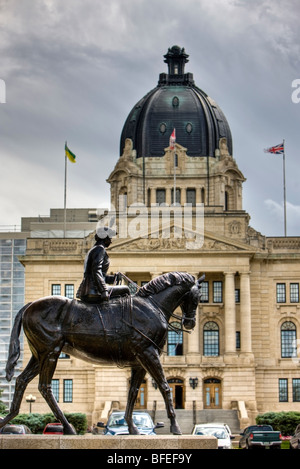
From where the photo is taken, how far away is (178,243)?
84.2 m

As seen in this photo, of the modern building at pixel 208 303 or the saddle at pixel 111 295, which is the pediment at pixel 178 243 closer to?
the modern building at pixel 208 303

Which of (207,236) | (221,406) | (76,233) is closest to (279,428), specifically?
(221,406)

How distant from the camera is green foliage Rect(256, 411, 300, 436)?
245 ft

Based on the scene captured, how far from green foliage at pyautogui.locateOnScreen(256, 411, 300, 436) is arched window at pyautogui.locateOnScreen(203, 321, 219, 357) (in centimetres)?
1012

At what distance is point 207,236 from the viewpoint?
83.9 meters

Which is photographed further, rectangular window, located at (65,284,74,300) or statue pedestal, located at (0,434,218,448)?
rectangular window, located at (65,284,74,300)

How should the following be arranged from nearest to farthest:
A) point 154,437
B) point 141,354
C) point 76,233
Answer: point 154,437
point 141,354
point 76,233

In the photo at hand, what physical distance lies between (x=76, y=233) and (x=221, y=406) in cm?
4171

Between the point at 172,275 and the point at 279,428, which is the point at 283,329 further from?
the point at 172,275

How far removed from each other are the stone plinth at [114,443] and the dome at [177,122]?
8351 cm

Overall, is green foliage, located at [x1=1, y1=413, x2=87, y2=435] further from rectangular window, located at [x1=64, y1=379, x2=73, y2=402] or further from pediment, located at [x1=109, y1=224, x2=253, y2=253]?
pediment, located at [x1=109, y1=224, x2=253, y2=253]

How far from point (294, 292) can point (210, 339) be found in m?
9.09

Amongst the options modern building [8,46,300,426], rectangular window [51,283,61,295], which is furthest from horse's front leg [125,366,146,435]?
rectangular window [51,283,61,295]

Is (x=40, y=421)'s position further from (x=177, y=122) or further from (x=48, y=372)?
(x=48, y=372)
